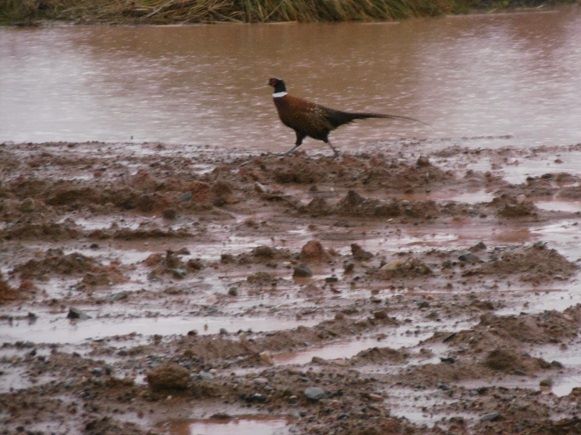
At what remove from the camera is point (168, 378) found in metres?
4.57

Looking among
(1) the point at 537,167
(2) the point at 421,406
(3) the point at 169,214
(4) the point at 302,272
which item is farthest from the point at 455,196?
(2) the point at 421,406

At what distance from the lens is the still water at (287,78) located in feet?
34.6

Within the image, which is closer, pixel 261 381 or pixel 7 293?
pixel 261 381

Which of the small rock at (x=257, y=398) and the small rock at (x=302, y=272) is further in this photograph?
the small rock at (x=302, y=272)

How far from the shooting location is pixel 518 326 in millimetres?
5168

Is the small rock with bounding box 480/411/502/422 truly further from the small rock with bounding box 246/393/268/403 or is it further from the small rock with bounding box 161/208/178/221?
the small rock with bounding box 161/208/178/221

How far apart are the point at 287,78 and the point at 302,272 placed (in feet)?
22.5

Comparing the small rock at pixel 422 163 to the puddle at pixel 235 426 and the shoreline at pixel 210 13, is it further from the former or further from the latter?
the shoreline at pixel 210 13

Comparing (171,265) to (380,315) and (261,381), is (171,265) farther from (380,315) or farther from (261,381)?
(261,381)

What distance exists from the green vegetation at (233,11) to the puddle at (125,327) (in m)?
11.8

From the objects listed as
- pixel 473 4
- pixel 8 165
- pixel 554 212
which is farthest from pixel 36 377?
pixel 473 4

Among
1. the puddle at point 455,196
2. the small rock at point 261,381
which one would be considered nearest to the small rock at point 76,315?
the small rock at point 261,381

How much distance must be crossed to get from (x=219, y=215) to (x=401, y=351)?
2.71 m

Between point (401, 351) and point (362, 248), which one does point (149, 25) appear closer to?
point (362, 248)
